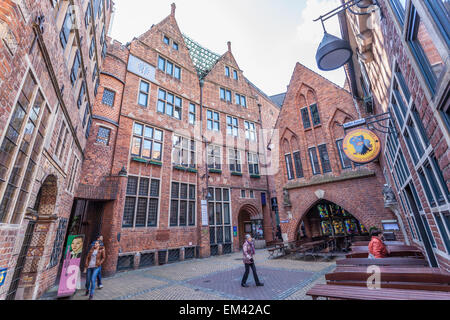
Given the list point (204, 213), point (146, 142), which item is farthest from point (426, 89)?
point (204, 213)

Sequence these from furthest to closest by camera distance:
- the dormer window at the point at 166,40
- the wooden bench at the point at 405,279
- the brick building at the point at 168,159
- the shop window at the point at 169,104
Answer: the dormer window at the point at 166,40, the shop window at the point at 169,104, the brick building at the point at 168,159, the wooden bench at the point at 405,279

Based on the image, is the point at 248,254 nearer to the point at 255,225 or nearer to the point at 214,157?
the point at 214,157

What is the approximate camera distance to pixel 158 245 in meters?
11.3

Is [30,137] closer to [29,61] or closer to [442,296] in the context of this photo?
[29,61]

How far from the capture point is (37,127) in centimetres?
410

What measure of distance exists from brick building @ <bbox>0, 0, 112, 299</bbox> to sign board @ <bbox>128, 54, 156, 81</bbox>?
5.04 meters

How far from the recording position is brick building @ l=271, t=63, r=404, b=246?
1064cm

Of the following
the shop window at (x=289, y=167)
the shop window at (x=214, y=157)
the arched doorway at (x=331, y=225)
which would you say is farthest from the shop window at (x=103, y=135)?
the arched doorway at (x=331, y=225)

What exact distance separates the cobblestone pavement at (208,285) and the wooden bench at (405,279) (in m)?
1.94

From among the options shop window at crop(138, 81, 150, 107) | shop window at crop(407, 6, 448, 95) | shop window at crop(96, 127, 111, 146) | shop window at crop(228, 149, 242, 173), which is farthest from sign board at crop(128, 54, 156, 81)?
shop window at crop(407, 6, 448, 95)

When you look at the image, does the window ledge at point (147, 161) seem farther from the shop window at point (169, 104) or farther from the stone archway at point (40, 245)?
the stone archway at point (40, 245)

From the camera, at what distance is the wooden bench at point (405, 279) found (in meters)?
2.92

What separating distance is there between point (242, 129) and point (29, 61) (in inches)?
644
